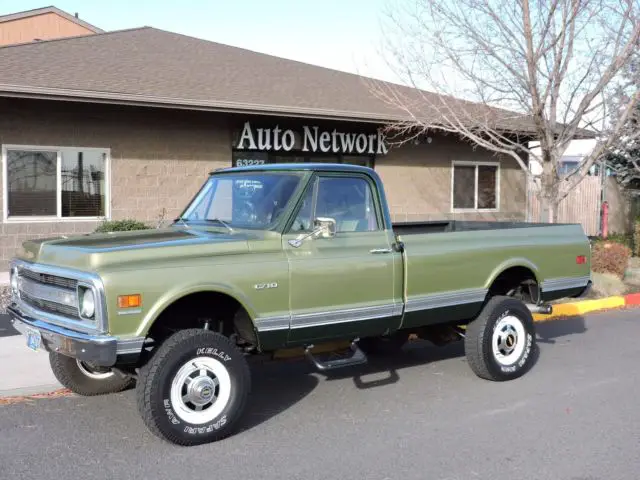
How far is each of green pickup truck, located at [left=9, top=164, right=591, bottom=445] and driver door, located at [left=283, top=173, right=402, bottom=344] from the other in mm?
12

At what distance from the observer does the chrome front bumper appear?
16.0ft

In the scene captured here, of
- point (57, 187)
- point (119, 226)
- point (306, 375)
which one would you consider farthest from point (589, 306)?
point (57, 187)

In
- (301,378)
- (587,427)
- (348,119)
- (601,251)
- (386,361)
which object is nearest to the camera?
(587,427)

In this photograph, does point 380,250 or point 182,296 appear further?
point 380,250

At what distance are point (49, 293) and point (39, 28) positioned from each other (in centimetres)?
2449

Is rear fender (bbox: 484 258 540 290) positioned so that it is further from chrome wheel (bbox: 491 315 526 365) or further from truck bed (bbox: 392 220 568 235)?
truck bed (bbox: 392 220 568 235)

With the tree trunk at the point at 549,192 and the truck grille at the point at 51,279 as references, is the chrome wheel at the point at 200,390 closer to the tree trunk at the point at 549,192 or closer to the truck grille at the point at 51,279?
the truck grille at the point at 51,279

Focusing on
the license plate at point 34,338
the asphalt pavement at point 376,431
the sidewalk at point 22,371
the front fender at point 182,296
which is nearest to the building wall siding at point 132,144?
the sidewalk at point 22,371

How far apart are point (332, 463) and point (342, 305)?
4.65ft

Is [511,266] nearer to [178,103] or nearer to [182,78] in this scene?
[178,103]

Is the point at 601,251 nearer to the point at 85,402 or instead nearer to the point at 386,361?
the point at 386,361

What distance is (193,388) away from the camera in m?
5.24

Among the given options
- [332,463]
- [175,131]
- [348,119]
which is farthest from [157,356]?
[348,119]

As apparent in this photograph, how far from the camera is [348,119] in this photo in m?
14.8
